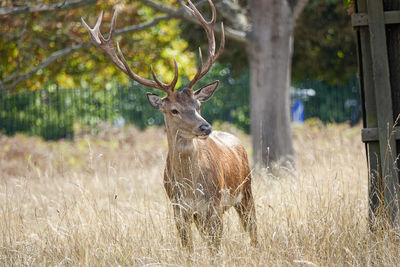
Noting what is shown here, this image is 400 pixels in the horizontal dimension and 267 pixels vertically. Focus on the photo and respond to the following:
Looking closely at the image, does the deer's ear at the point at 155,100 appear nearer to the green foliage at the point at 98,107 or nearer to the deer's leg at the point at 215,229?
the deer's leg at the point at 215,229

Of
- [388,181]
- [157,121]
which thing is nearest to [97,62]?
[157,121]

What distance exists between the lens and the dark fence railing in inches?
630

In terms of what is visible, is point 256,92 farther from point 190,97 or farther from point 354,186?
point 190,97

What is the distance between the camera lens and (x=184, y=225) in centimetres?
480

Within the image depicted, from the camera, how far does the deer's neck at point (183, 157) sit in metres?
5.03

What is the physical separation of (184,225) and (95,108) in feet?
37.5

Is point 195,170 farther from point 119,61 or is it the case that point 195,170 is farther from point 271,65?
point 271,65

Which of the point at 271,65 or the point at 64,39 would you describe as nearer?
the point at 271,65

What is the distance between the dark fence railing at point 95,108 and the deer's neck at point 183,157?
10644mm

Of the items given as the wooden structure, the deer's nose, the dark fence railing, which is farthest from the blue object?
the deer's nose

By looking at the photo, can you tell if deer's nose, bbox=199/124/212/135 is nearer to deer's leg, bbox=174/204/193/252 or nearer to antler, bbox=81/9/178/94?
antler, bbox=81/9/178/94

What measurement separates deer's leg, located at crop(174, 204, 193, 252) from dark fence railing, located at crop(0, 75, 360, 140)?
10.9 metres

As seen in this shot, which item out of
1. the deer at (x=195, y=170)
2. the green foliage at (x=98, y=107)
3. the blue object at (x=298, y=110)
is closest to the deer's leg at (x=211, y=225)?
the deer at (x=195, y=170)

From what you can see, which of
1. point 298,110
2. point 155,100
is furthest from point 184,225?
point 298,110
